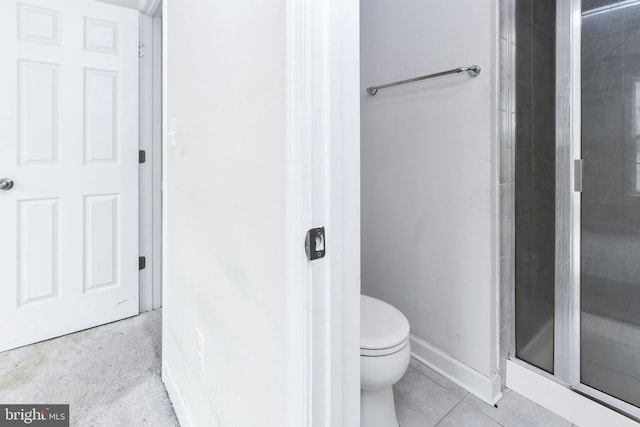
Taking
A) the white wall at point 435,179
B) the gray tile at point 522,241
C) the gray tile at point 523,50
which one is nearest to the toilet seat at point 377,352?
the white wall at point 435,179

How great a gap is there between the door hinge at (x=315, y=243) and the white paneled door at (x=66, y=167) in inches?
76.9

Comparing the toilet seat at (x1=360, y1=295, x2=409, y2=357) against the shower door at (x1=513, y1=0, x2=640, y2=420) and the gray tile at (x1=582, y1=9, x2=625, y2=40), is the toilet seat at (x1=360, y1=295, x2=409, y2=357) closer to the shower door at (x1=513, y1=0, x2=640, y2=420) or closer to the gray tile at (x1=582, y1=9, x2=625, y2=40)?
the shower door at (x1=513, y1=0, x2=640, y2=420)

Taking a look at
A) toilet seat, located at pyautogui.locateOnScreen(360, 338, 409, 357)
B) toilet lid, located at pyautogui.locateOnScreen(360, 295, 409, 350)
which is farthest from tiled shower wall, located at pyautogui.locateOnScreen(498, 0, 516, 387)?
toilet seat, located at pyautogui.locateOnScreen(360, 338, 409, 357)

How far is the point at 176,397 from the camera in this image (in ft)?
4.51

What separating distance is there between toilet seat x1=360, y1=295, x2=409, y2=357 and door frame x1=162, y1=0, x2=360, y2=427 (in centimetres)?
52

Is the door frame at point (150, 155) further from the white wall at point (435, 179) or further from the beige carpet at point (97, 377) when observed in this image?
the white wall at point (435, 179)

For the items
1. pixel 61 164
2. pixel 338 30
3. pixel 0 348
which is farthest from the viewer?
pixel 61 164

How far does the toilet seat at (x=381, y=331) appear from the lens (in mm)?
1202

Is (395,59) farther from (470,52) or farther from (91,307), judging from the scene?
(91,307)

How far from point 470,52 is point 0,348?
2.79 m

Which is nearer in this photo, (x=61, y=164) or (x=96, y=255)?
(x=61, y=164)

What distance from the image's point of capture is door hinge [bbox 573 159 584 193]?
1412 mm

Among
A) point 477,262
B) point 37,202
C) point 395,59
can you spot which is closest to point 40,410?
point 37,202

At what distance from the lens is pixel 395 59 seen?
1.84m
